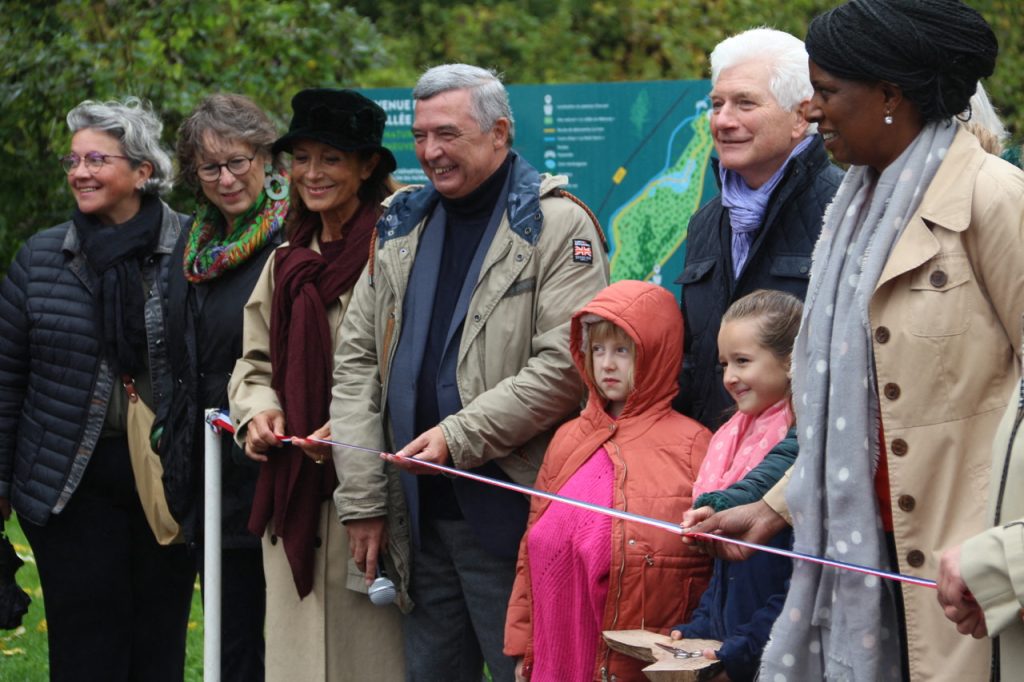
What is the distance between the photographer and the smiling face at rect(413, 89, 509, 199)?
4684 millimetres

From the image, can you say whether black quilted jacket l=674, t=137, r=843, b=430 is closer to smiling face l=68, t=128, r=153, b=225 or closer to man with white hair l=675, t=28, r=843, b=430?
man with white hair l=675, t=28, r=843, b=430

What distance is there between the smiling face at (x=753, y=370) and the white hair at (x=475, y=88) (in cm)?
124

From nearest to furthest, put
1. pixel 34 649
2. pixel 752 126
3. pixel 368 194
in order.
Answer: pixel 752 126
pixel 368 194
pixel 34 649

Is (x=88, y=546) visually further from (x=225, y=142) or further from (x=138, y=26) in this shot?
(x=138, y=26)

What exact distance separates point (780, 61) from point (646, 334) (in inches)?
33.7

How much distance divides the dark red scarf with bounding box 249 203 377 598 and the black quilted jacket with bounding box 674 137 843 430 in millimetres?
1235

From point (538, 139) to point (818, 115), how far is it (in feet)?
15.3

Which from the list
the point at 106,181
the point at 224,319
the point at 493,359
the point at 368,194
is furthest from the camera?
the point at 106,181

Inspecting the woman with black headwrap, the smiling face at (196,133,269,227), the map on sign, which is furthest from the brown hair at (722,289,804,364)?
the map on sign

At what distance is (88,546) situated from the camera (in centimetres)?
566

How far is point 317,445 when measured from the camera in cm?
486

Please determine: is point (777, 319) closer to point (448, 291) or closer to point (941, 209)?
point (941, 209)

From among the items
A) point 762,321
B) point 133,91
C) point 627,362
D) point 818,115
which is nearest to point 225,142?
point 627,362

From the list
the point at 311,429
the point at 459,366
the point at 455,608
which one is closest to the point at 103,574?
the point at 311,429
